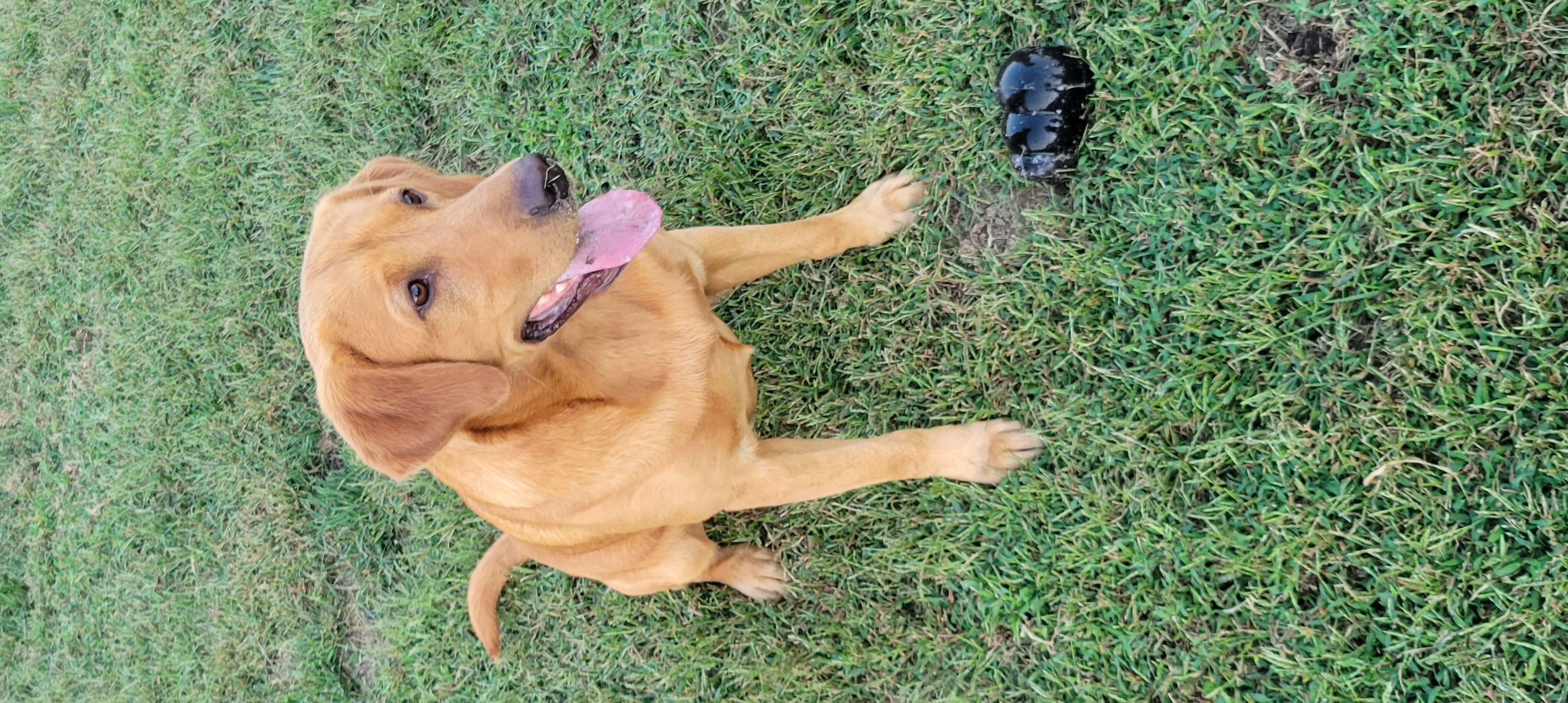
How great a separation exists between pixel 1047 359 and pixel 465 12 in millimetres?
3587

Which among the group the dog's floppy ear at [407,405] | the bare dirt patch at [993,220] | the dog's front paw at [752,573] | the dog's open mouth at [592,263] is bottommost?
the dog's front paw at [752,573]

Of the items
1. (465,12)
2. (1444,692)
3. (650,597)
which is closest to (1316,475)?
(1444,692)

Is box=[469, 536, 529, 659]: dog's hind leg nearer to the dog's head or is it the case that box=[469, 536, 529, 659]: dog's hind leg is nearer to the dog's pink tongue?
the dog's head

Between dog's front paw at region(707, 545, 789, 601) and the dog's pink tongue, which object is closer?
the dog's pink tongue

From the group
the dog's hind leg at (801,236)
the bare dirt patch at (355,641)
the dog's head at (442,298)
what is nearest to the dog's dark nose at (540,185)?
the dog's head at (442,298)

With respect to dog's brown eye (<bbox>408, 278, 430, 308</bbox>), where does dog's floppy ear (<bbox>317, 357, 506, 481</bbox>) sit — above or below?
below

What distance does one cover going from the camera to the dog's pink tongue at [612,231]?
2701 millimetres

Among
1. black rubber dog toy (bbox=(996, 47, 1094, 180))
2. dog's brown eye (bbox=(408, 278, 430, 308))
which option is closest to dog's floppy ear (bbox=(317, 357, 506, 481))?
dog's brown eye (bbox=(408, 278, 430, 308))

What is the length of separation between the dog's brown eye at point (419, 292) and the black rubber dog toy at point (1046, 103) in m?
2.10

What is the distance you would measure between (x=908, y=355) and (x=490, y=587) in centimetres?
209

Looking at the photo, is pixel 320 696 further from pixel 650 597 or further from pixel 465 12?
pixel 465 12

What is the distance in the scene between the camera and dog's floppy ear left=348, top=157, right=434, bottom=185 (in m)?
3.20

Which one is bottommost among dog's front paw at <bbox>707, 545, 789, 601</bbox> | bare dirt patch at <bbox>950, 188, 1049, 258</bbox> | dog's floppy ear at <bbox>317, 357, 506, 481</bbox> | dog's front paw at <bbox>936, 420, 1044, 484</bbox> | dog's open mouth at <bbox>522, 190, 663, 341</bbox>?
dog's front paw at <bbox>707, 545, 789, 601</bbox>

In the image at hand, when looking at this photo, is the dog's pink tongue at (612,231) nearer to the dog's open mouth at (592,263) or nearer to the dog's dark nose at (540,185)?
the dog's open mouth at (592,263)
